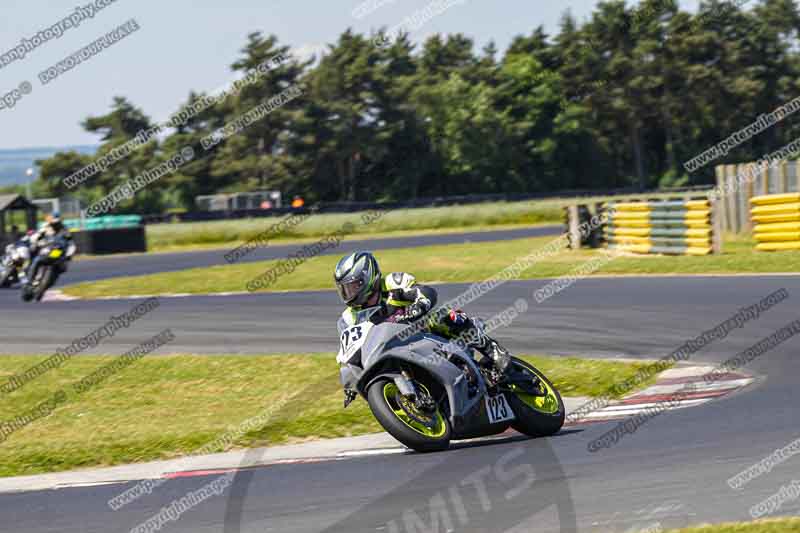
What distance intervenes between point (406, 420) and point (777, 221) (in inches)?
639

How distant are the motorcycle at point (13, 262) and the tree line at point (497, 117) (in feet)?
143

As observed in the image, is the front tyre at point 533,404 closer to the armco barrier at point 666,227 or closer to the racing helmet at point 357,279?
the racing helmet at point 357,279

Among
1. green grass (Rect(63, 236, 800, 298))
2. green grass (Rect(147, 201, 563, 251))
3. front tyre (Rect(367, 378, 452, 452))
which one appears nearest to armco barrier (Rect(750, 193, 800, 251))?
green grass (Rect(63, 236, 800, 298))

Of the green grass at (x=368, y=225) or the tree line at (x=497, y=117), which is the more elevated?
the tree line at (x=497, y=117)

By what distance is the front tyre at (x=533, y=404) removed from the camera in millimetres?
8664

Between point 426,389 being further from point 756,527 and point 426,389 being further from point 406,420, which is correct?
point 756,527

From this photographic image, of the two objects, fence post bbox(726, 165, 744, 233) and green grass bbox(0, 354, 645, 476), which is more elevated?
fence post bbox(726, 165, 744, 233)

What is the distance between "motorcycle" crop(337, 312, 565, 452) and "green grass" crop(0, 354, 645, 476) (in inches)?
69.4

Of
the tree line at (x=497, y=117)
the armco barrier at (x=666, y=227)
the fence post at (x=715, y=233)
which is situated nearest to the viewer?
the fence post at (x=715, y=233)

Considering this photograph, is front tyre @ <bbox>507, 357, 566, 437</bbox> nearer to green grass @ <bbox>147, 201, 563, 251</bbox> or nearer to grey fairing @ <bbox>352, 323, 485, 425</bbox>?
grey fairing @ <bbox>352, 323, 485, 425</bbox>

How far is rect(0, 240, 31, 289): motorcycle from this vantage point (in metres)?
26.5

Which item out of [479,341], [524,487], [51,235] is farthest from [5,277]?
[524,487]

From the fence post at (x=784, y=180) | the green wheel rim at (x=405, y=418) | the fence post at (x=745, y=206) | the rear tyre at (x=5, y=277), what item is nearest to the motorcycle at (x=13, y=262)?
the rear tyre at (x=5, y=277)

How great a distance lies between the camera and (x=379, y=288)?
28.5 feet
